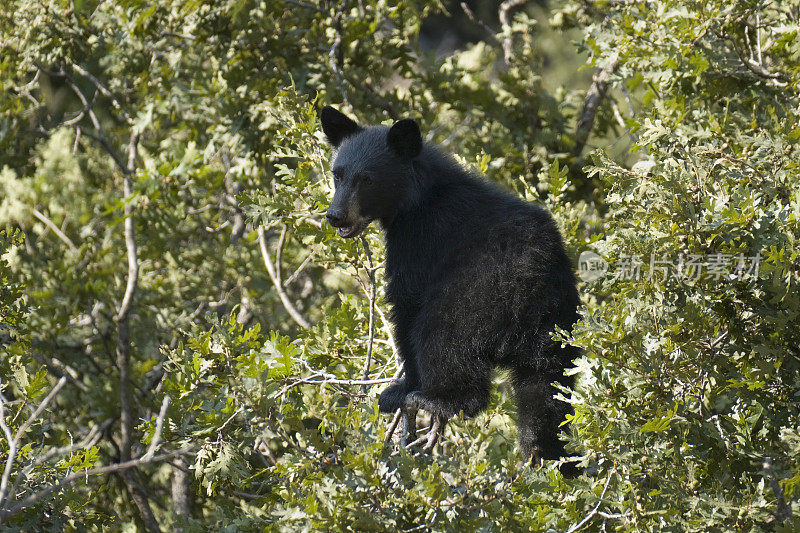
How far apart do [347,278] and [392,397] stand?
2.47 meters

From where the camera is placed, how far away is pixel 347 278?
649cm

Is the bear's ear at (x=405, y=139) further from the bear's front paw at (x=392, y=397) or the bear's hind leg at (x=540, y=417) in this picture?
the bear's hind leg at (x=540, y=417)

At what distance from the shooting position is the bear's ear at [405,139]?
4207 millimetres

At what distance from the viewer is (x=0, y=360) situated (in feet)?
15.5

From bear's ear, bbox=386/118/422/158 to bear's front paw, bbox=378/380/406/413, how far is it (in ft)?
3.85

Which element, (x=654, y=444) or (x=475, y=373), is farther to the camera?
(x=475, y=373)

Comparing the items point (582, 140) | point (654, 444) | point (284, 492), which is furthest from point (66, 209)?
point (654, 444)

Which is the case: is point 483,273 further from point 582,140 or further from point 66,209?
point 66,209

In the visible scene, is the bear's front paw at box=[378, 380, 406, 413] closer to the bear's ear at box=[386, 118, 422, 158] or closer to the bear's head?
the bear's head

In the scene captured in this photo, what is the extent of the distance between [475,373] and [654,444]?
1151 mm

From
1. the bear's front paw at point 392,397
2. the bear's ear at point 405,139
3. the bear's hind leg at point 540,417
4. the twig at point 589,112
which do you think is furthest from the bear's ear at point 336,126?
the twig at point 589,112

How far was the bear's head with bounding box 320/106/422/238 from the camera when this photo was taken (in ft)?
13.7

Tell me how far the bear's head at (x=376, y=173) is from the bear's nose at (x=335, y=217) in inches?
3.6

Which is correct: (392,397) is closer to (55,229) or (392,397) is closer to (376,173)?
(376,173)
